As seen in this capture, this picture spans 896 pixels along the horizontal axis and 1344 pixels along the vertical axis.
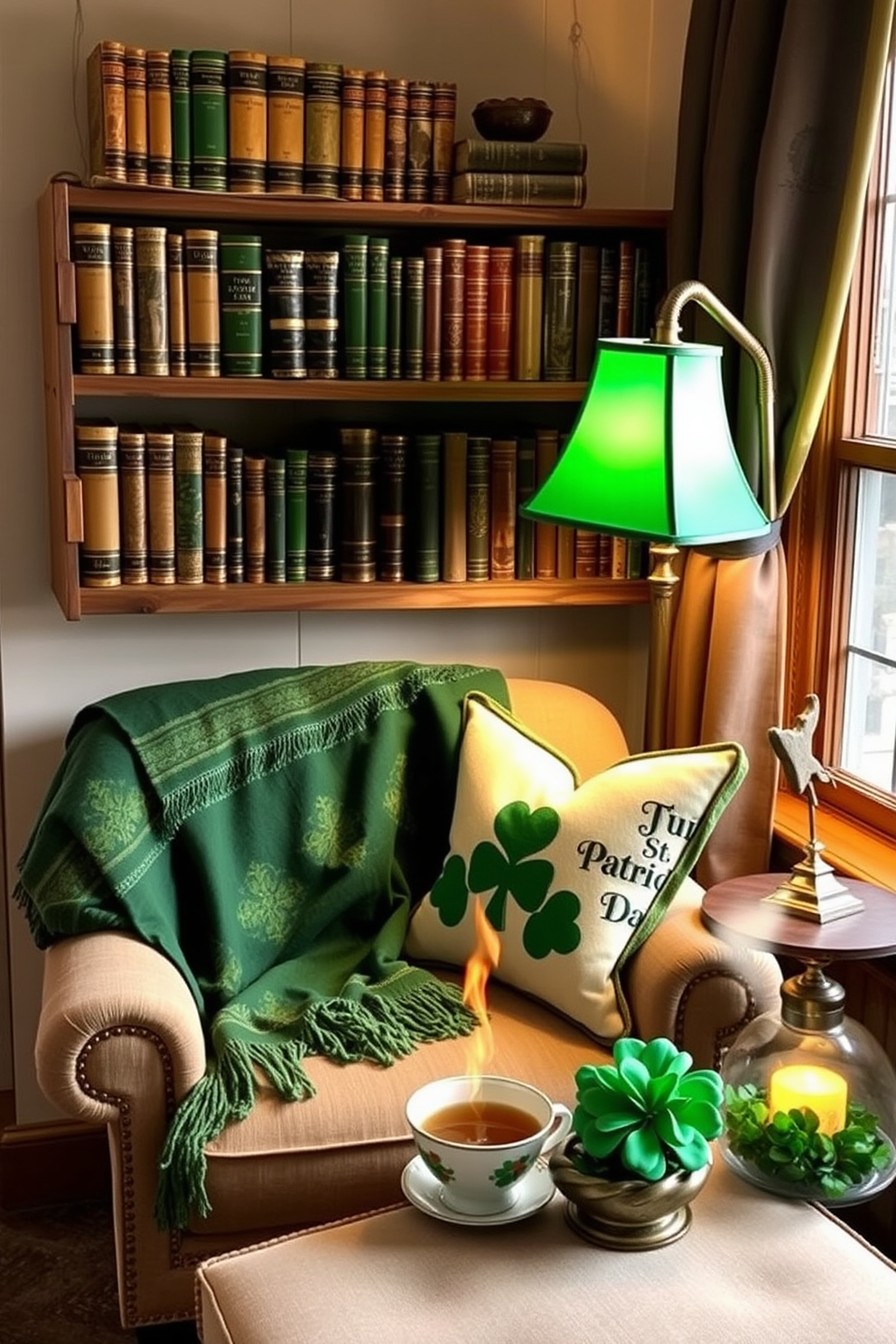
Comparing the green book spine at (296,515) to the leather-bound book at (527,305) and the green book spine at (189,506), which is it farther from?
the leather-bound book at (527,305)

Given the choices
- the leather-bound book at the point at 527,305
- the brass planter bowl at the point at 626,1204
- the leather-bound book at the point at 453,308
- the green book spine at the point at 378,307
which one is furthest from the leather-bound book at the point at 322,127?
the brass planter bowl at the point at 626,1204

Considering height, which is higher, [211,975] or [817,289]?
[817,289]

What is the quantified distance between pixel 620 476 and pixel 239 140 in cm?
85

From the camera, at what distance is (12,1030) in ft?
9.00

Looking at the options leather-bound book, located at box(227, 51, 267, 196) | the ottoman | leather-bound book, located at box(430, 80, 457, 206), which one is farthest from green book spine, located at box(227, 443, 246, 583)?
the ottoman

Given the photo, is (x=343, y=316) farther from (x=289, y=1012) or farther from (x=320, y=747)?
(x=289, y=1012)

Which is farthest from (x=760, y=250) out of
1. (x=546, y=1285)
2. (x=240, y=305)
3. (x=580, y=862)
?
(x=546, y=1285)

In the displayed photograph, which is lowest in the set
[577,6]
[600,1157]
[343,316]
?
[600,1157]

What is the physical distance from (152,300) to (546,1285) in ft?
5.22

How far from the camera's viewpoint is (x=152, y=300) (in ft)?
7.95

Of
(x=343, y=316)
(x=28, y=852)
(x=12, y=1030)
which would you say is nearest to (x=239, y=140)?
(x=343, y=316)

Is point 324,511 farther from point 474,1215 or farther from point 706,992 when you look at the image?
point 474,1215

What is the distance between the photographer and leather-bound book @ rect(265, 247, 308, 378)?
8.11 feet

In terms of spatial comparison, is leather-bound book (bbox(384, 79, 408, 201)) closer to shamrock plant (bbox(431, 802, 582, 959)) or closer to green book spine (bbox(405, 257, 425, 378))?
green book spine (bbox(405, 257, 425, 378))
